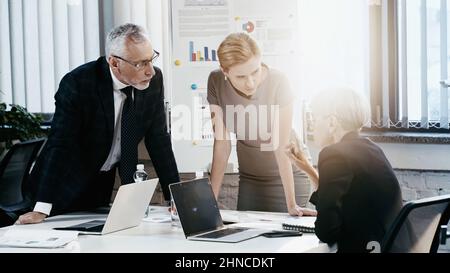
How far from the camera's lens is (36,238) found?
2299 mm

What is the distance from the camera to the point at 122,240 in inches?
92.9

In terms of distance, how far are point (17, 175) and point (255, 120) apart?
1.49 m

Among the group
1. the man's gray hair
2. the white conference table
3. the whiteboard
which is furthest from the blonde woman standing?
the white conference table

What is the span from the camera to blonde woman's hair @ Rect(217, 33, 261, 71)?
10.7ft

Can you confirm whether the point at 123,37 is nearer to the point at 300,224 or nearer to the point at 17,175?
the point at 300,224

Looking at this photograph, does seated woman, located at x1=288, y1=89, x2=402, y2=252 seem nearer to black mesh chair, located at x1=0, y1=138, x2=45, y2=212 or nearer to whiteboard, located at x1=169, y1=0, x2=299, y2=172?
whiteboard, located at x1=169, y1=0, x2=299, y2=172

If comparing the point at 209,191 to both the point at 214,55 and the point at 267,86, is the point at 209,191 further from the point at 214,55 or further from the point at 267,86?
the point at 214,55

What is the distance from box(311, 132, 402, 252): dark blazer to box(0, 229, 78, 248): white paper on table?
0.83 meters

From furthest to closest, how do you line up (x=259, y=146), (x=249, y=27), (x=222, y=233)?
(x=249, y=27)
(x=259, y=146)
(x=222, y=233)

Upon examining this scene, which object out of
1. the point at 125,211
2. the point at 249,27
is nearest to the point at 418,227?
the point at 125,211

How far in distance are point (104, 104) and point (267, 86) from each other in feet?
2.73

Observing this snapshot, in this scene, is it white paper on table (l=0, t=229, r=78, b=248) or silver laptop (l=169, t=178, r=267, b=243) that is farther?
silver laptop (l=169, t=178, r=267, b=243)

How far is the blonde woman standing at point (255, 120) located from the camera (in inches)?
129
